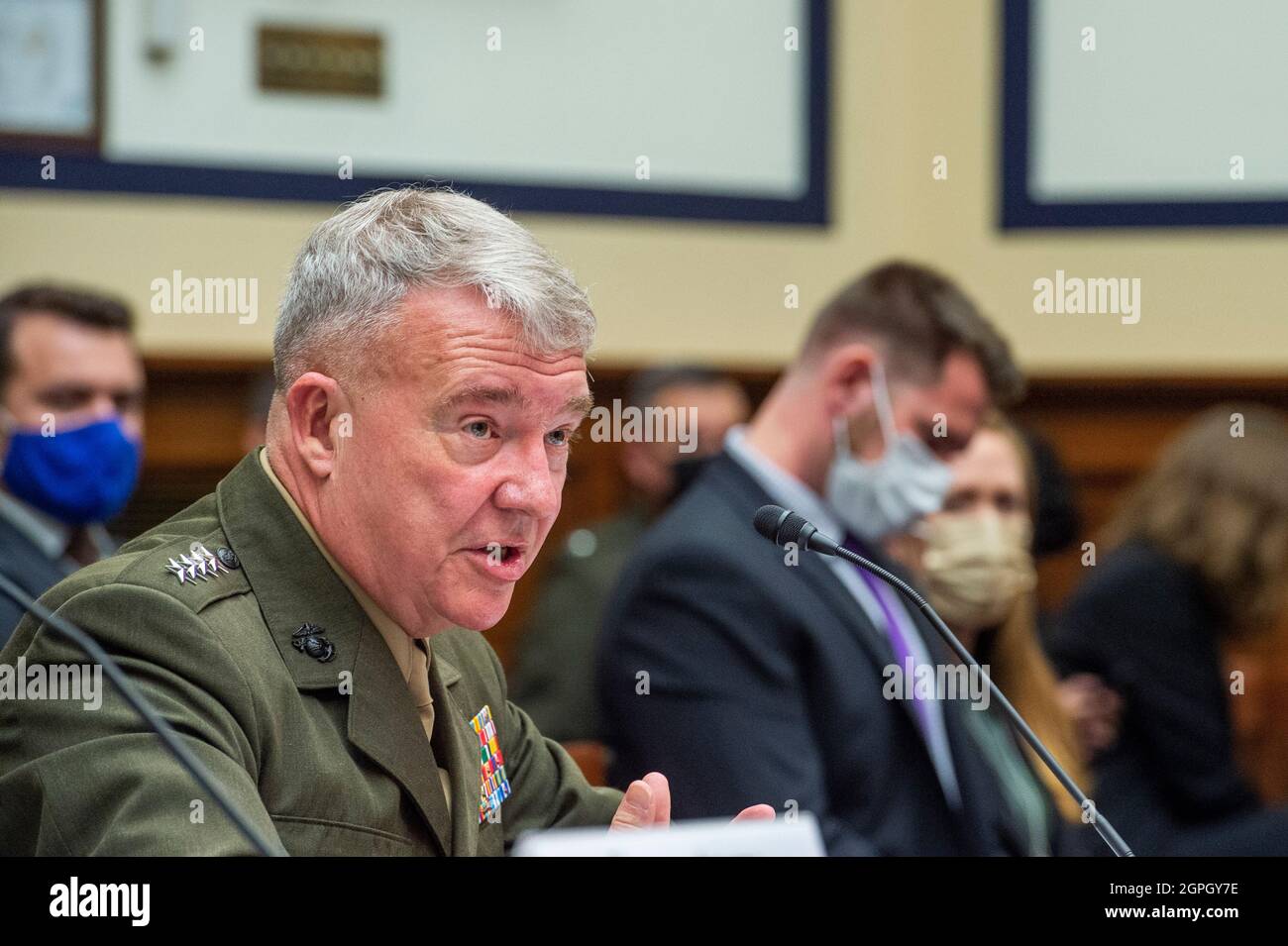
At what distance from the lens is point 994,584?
3.31 meters

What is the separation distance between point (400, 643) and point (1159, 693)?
2.15m

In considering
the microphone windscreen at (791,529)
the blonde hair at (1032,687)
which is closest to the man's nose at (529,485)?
the microphone windscreen at (791,529)

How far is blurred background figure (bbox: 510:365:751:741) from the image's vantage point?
4.29 meters

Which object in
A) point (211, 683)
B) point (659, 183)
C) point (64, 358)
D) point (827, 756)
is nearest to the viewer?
point (211, 683)

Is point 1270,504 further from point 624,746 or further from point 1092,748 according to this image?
point 624,746

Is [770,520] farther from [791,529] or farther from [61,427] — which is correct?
[61,427]

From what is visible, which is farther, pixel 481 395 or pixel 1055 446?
pixel 1055 446

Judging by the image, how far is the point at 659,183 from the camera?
4.93 meters

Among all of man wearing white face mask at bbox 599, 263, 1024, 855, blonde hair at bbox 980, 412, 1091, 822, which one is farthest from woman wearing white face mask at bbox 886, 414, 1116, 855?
man wearing white face mask at bbox 599, 263, 1024, 855

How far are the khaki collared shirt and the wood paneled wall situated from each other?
220cm

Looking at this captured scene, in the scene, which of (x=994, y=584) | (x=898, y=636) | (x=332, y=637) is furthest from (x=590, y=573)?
(x=332, y=637)

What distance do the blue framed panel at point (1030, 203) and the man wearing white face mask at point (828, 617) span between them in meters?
2.27
